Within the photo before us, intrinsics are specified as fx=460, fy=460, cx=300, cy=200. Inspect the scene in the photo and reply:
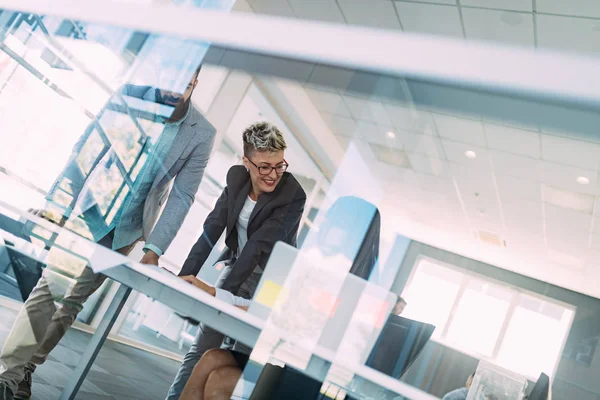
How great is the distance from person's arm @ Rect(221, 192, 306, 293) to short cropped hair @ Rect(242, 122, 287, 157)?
0.16 meters

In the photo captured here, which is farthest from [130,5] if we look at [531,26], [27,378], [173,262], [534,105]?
[531,26]

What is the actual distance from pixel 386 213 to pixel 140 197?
0.56 m

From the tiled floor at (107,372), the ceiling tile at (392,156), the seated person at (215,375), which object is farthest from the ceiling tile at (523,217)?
the tiled floor at (107,372)

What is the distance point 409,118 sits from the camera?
86cm

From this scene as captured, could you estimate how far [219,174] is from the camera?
109 centimetres

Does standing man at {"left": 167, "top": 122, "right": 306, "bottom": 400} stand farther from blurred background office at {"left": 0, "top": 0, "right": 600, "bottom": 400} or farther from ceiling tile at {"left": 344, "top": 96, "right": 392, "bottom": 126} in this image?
ceiling tile at {"left": 344, "top": 96, "right": 392, "bottom": 126}

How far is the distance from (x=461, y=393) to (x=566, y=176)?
48 cm

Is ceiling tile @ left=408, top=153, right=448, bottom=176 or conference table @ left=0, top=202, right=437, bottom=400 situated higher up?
ceiling tile @ left=408, top=153, right=448, bottom=176

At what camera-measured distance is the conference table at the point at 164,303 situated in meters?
0.86

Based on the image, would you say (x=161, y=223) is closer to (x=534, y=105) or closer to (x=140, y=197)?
(x=140, y=197)

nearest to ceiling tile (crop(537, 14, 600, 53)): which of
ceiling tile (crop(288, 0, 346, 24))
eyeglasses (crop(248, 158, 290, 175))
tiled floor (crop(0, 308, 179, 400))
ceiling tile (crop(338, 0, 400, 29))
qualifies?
ceiling tile (crop(338, 0, 400, 29))

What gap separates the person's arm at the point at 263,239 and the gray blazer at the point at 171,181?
0.53 feet

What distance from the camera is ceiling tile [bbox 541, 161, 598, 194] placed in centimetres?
83

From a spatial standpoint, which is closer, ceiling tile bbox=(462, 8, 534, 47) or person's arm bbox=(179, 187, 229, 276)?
person's arm bbox=(179, 187, 229, 276)
